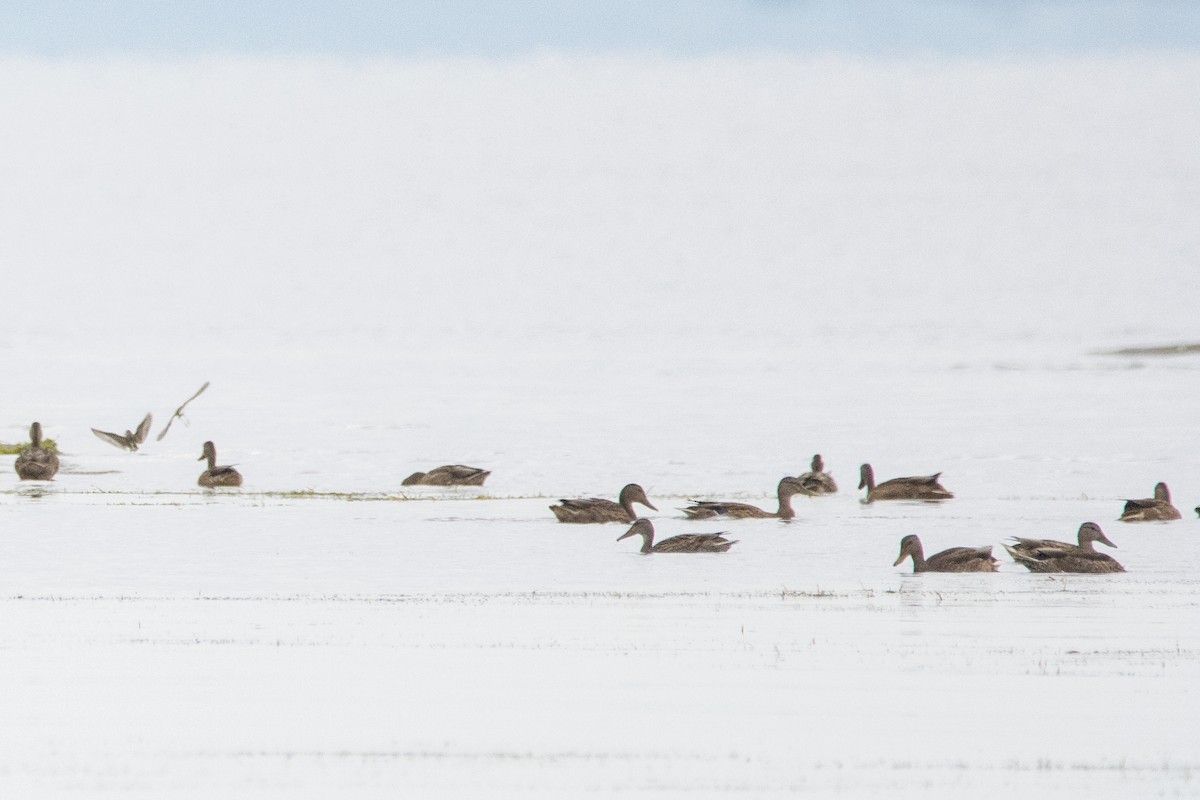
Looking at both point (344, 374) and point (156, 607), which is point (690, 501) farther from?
point (344, 374)

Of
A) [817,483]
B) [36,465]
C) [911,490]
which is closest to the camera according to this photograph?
[911,490]

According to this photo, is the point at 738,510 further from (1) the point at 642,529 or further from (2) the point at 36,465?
(2) the point at 36,465

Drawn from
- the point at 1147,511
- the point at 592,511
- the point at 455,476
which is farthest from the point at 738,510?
the point at 455,476

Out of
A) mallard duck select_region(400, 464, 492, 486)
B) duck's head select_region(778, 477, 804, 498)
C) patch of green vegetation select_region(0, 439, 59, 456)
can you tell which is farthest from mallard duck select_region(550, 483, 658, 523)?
patch of green vegetation select_region(0, 439, 59, 456)

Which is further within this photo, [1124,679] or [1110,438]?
[1110,438]

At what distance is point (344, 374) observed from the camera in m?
45.8

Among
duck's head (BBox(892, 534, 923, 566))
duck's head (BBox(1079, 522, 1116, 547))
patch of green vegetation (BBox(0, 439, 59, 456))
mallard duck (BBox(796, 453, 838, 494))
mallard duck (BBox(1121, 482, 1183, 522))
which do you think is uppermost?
patch of green vegetation (BBox(0, 439, 59, 456))

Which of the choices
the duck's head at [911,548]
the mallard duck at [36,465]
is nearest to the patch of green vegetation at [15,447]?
the mallard duck at [36,465]

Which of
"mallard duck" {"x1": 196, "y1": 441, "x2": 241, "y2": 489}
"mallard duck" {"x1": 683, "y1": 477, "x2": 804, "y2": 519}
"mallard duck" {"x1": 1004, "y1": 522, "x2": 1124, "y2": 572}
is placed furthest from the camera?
"mallard duck" {"x1": 196, "y1": 441, "x2": 241, "y2": 489}

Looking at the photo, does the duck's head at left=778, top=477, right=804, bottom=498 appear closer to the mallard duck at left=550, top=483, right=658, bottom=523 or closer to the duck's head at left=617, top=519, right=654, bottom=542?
the mallard duck at left=550, top=483, right=658, bottom=523

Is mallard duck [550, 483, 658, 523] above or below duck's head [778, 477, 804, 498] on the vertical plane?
below

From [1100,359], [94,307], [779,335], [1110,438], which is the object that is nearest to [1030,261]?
[94,307]

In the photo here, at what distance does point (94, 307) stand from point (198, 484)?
8160cm

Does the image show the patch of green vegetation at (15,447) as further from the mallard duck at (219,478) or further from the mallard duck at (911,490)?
the mallard duck at (911,490)
